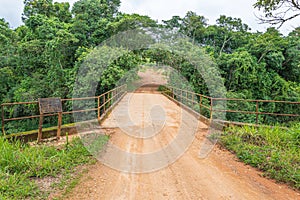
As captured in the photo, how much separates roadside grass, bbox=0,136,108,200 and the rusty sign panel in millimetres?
919

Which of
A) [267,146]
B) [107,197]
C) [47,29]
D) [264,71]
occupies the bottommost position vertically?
[107,197]

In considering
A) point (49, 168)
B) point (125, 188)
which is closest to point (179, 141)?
point (125, 188)

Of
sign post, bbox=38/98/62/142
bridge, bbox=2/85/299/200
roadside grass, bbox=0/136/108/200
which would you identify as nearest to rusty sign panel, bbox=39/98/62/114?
sign post, bbox=38/98/62/142

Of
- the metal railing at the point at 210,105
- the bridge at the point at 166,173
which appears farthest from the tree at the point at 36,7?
the bridge at the point at 166,173

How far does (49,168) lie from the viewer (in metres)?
3.57

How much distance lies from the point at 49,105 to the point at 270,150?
4969mm

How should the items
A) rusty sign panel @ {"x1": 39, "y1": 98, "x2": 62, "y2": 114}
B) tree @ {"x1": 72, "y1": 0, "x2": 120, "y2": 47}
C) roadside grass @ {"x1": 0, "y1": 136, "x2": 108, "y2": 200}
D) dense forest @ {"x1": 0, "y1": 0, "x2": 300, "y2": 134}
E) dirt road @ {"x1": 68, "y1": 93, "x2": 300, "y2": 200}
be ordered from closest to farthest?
roadside grass @ {"x1": 0, "y1": 136, "x2": 108, "y2": 200}, dirt road @ {"x1": 68, "y1": 93, "x2": 300, "y2": 200}, rusty sign panel @ {"x1": 39, "y1": 98, "x2": 62, "y2": 114}, dense forest @ {"x1": 0, "y1": 0, "x2": 300, "y2": 134}, tree @ {"x1": 72, "y1": 0, "x2": 120, "y2": 47}

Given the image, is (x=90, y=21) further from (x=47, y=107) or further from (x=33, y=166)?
(x=33, y=166)

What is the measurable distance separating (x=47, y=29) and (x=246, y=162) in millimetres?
21439

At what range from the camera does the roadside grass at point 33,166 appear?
2.94m

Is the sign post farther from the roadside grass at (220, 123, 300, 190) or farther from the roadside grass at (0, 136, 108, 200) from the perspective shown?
the roadside grass at (220, 123, 300, 190)

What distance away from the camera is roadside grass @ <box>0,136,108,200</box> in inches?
116

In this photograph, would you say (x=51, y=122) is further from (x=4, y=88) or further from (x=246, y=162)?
(x=246, y=162)

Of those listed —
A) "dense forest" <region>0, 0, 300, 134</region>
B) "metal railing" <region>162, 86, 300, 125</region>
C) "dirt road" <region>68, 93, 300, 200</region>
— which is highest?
"dense forest" <region>0, 0, 300, 134</region>
